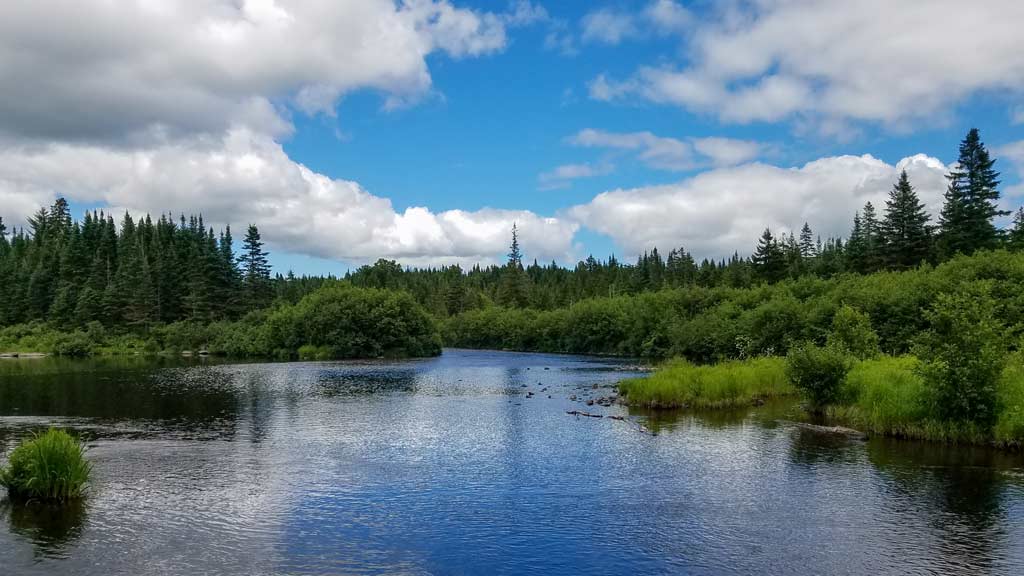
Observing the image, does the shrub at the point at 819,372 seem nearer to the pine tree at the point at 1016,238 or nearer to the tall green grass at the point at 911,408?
the tall green grass at the point at 911,408

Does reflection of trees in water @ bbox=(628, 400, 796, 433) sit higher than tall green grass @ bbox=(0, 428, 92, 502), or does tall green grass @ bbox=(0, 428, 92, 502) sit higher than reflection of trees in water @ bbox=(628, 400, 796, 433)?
tall green grass @ bbox=(0, 428, 92, 502)

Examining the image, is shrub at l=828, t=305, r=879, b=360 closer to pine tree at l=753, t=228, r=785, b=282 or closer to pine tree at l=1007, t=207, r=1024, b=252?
pine tree at l=1007, t=207, r=1024, b=252

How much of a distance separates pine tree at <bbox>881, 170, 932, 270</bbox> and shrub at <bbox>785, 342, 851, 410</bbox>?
72.1 meters

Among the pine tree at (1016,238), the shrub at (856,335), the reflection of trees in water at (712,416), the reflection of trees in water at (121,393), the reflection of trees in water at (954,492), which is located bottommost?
the reflection of trees in water at (954,492)

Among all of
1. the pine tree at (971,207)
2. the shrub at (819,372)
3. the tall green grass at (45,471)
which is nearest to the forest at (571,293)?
the pine tree at (971,207)

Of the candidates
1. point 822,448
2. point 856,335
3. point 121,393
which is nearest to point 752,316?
point 856,335

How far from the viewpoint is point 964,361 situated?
31.0 metres

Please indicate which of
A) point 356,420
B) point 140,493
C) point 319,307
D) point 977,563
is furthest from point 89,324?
point 977,563

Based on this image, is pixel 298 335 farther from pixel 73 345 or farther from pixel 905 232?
pixel 905 232

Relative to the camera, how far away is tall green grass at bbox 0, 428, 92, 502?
Result: 915 inches

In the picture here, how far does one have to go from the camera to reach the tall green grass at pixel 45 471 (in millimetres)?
23250

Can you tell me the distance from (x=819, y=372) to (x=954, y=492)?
16.6 m

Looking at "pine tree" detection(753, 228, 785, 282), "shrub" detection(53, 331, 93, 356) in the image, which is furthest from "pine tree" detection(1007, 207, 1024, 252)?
"shrub" detection(53, 331, 93, 356)

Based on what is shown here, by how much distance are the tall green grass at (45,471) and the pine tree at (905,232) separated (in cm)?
10861
